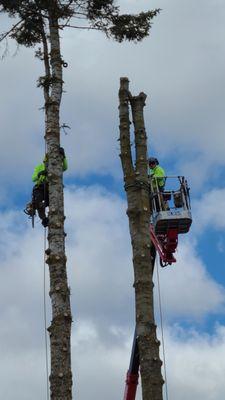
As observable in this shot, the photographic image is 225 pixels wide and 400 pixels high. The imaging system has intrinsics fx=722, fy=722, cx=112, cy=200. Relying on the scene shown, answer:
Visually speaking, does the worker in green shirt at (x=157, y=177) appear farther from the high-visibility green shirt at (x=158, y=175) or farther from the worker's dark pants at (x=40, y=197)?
the worker's dark pants at (x=40, y=197)

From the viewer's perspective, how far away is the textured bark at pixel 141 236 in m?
11.0

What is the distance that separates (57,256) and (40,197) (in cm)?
293

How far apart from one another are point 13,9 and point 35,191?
11.3ft

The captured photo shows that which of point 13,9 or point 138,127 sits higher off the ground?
point 13,9

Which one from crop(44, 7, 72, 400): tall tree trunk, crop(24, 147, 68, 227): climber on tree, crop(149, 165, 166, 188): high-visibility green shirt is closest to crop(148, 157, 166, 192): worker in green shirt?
crop(149, 165, 166, 188): high-visibility green shirt

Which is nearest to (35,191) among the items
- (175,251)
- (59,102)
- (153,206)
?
(59,102)

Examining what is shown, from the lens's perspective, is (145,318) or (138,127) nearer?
(145,318)

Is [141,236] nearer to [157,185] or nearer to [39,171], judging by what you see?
[39,171]

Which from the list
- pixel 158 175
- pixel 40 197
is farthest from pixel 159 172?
pixel 40 197

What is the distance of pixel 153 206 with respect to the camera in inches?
691

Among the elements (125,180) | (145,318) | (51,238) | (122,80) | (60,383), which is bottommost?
(60,383)

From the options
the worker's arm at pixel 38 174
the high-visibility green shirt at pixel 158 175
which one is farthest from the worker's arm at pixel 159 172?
the worker's arm at pixel 38 174

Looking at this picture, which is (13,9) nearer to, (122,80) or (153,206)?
(122,80)

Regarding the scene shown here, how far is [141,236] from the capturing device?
1180 cm
